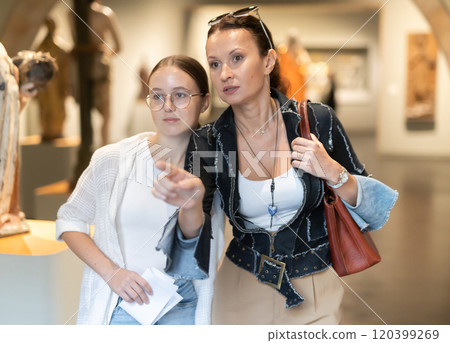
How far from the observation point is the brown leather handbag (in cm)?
124

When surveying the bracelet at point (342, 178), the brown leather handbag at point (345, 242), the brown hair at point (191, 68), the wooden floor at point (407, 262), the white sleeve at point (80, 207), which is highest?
the brown hair at point (191, 68)

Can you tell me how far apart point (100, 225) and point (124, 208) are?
8cm

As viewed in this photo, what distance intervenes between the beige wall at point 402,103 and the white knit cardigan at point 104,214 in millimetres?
5567

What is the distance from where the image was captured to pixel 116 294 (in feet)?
4.17

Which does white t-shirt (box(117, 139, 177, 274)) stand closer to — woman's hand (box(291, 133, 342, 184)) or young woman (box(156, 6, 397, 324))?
young woman (box(156, 6, 397, 324))

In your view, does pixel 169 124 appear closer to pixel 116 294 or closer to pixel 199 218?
pixel 199 218

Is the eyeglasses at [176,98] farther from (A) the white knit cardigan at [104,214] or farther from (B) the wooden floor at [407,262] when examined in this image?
(B) the wooden floor at [407,262]

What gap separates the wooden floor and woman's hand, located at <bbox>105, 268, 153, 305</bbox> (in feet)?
2.67

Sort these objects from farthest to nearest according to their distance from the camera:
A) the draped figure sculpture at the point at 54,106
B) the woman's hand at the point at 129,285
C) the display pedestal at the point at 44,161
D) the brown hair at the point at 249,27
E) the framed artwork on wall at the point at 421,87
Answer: the framed artwork on wall at the point at 421,87
the draped figure sculpture at the point at 54,106
the display pedestal at the point at 44,161
the woman's hand at the point at 129,285
the brown hair at the point at 249,27

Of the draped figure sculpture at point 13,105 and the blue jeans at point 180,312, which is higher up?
the draped figure sculpture at point 13,105

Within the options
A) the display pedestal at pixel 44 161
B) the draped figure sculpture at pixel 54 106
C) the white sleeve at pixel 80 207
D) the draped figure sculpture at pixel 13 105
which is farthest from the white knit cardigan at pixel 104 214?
the draped figure sculpture at pixel 54 106

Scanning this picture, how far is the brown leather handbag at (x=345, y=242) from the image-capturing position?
124cm

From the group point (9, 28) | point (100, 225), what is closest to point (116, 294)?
point (100, 225)

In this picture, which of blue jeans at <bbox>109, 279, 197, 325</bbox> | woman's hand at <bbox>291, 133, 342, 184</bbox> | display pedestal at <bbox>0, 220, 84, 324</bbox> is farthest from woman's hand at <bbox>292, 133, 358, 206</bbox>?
display pedestal at <bbox>0, 220, 84, 324</bbox>
